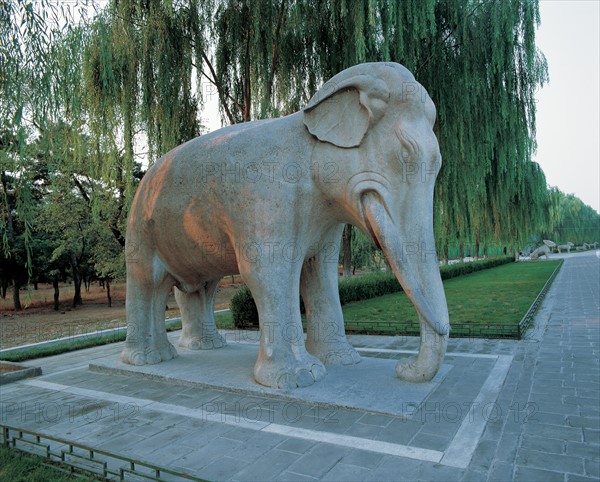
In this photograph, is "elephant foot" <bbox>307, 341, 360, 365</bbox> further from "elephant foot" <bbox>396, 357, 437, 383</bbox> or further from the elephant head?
the elephant head

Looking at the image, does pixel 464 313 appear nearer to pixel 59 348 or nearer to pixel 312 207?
pixel 312 207

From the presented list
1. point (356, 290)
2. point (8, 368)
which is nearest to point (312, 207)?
point (8, 368)

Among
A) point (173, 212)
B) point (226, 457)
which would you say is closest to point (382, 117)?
point (173, 212)

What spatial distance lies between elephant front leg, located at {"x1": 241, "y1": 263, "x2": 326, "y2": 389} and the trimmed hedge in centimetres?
546

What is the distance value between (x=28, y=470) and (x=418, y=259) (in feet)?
11.6

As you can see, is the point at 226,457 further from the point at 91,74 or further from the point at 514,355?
the point at 91,74

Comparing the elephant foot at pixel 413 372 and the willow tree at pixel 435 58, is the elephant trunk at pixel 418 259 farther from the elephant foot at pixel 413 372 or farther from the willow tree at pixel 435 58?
the willow tree at pixel 435 58

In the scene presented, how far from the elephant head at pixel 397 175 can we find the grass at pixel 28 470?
2970 mm

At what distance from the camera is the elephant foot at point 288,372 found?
4.50m

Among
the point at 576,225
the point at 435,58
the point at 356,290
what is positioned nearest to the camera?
the point at 435,58

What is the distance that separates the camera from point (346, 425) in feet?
12.3

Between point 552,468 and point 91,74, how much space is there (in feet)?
28.5

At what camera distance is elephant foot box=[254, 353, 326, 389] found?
4.50 metres

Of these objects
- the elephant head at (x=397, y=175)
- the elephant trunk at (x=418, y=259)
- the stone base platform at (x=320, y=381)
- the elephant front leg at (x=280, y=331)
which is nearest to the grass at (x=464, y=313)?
the stone base platform at (x=320, y=381)
